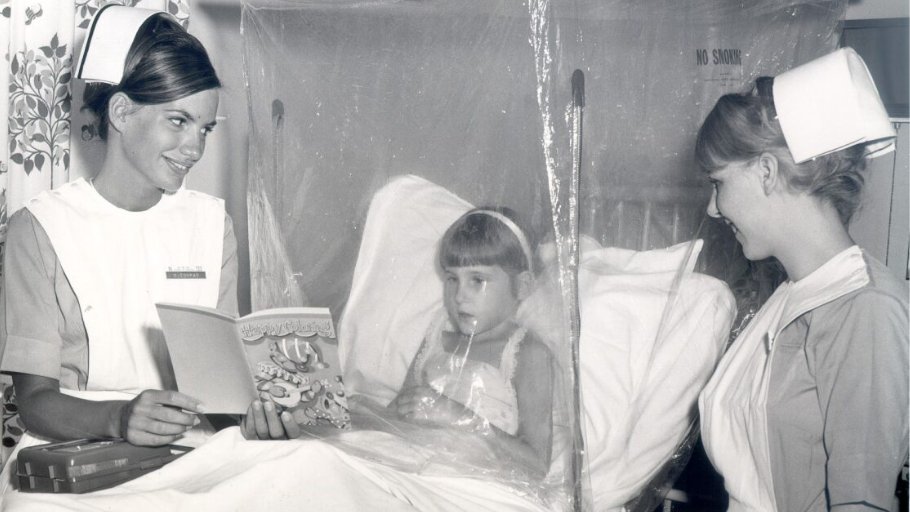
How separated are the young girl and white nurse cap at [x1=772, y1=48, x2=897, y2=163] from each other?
461 millimetres

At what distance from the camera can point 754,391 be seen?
4.56 feet

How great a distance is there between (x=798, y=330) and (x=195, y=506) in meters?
0.94

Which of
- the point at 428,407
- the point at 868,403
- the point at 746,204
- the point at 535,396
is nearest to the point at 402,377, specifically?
the point at 428,407

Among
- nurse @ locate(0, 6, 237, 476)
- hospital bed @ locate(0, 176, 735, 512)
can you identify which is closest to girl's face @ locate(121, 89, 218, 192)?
nurse @ locate(0, 6, 237, 476)

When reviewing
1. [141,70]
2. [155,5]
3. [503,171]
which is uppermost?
[155,5]

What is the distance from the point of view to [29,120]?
1958 mm

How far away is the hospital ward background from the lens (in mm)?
1419

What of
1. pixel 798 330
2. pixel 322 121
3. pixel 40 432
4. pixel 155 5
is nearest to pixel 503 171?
pixel 322 121

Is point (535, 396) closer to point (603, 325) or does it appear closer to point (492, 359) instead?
point (492, 359)

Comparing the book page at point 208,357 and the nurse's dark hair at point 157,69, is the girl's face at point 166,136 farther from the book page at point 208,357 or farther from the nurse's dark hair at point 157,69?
the book page at point 208,357

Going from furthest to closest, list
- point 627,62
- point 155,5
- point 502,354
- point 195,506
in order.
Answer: point 155,5 → point 627,62 → point 502,354 → point 195,506

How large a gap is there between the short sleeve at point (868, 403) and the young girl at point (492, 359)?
429 millimetres

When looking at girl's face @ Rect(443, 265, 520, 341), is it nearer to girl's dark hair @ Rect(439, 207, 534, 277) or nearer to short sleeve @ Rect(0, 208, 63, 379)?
girl's dark hair @ Rect(439, 207, 534, 277)

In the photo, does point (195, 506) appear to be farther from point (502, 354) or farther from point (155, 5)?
point (155, 5)
